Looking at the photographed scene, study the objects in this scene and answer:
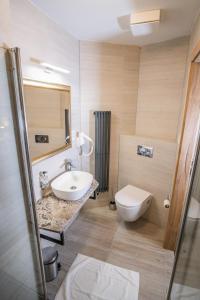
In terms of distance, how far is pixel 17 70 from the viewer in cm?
85

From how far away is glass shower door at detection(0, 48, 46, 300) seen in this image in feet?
2.77

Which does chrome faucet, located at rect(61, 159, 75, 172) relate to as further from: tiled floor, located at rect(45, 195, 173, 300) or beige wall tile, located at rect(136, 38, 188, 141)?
beige wall tile, located at rect(136, 38, 188, 141)

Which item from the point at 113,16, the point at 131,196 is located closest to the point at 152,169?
the point at 131,196

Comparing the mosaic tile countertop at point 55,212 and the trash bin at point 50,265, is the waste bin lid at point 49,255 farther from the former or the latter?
the mosaic tile countertop at point 55,212

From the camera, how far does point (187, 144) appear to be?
1651mm

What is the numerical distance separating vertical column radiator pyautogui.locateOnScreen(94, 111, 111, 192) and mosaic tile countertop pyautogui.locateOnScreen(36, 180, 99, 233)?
2.66 feet

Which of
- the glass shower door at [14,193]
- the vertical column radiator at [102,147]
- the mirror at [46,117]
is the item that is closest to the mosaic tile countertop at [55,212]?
the glass shower door at [14,193]

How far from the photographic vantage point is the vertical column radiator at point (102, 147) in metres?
2.40

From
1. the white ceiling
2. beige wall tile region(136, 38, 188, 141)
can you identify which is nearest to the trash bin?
beige wall tile region(136, 38, 188, 141)

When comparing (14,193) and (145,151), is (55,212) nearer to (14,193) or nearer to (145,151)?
(14,193)

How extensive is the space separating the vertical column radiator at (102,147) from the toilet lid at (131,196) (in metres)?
0.40

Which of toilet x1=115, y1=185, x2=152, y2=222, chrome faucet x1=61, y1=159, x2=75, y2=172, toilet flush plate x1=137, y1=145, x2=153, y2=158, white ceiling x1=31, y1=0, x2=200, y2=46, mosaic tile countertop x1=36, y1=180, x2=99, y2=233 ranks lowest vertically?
toilet x1=115, y1=185, x2=152, y2=222

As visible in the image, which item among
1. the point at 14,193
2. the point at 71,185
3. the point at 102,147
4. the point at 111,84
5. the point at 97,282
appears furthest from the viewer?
the point at 102,147

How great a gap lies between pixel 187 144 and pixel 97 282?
162cm
